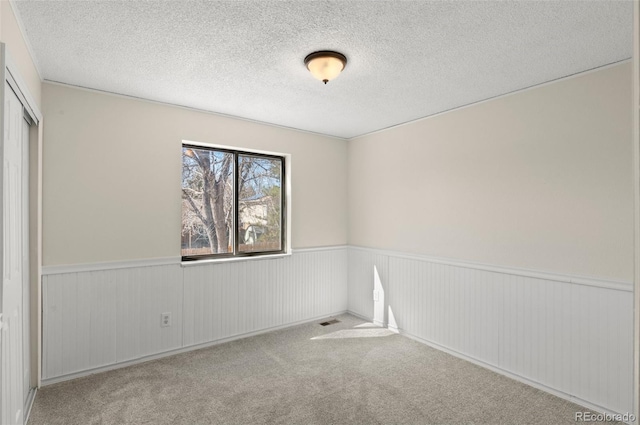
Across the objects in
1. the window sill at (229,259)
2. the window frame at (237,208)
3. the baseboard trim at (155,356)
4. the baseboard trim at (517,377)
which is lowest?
the baseboard trim at (517,377)

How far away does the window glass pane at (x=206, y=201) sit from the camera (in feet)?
12.3

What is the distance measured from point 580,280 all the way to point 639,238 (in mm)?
2037

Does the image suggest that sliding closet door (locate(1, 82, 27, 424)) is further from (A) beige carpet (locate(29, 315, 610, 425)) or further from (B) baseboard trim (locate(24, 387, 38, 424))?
(A) beige carpet (locate(29, 315, 610, 425))

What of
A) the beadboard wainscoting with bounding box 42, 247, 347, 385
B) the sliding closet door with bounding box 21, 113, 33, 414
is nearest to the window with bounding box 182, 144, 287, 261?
the beadboard wainscoting with bounding box 42, 247, 347, 385

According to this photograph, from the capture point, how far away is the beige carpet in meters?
2.42

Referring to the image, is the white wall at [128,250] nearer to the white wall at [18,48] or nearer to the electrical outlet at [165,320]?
the electrical outlet at [165,320]

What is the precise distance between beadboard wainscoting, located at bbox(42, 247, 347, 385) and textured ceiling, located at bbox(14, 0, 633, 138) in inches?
70.3

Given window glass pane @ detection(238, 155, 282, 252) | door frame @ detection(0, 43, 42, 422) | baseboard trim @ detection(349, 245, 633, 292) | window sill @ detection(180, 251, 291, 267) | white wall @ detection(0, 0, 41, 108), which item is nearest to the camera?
white wall @ detection(0, 0, 41, 108)

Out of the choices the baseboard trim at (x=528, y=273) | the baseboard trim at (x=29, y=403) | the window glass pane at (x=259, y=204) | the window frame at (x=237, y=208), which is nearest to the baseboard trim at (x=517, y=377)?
the baseboard trim at (x=528, y=273)

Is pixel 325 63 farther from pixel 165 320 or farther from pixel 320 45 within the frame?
pixel 165 320

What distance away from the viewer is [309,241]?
4.61 metres

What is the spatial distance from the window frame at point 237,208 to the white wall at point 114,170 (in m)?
0.13

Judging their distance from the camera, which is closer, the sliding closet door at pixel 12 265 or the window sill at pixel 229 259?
the sliding closet door at pixel 12 265

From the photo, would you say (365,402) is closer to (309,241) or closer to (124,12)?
(309,241)
